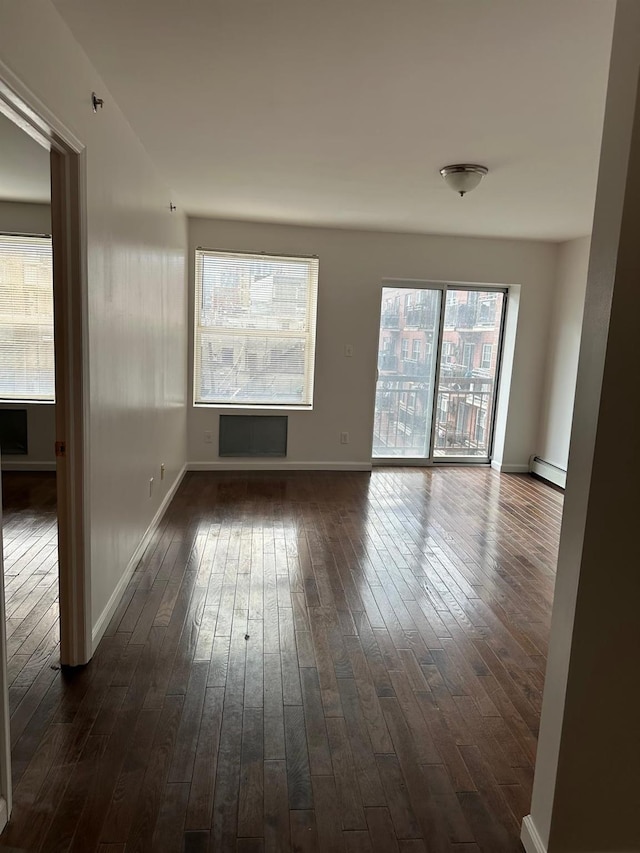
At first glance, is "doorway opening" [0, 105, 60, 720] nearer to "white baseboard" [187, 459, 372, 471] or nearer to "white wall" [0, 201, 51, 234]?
"white wall" [0, 201, 51, 234]

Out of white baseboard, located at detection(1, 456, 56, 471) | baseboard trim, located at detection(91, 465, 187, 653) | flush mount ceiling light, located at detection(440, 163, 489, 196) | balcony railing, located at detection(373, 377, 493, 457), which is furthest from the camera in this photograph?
balcony railing, located at detection(373, 377, 493, 457)

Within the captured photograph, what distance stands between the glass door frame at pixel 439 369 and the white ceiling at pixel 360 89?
6.46 feet

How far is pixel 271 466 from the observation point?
5.89 metres

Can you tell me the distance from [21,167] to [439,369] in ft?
14.4

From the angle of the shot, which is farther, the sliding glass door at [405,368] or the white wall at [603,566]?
the sliding glass door at [405,368]

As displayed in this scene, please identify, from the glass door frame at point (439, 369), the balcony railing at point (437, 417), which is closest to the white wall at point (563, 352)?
the glass door frame at point (439, 369)

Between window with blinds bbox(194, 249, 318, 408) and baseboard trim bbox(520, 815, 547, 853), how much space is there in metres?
4.50

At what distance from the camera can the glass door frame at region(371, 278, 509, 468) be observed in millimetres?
6055

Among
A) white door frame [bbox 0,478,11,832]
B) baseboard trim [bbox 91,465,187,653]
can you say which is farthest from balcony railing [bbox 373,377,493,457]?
white door frame [bbox 0,478,11,832]

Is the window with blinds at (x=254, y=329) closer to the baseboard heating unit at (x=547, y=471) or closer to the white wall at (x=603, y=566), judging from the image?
the baseboard heating unit at (x=547, y=471)

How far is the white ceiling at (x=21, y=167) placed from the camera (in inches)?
123

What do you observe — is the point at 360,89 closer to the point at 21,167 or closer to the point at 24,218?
the point at 21,167

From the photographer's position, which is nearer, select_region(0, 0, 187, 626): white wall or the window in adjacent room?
select_region(0, 0, 187, 626): white wall

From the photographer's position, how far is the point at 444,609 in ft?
9.95
